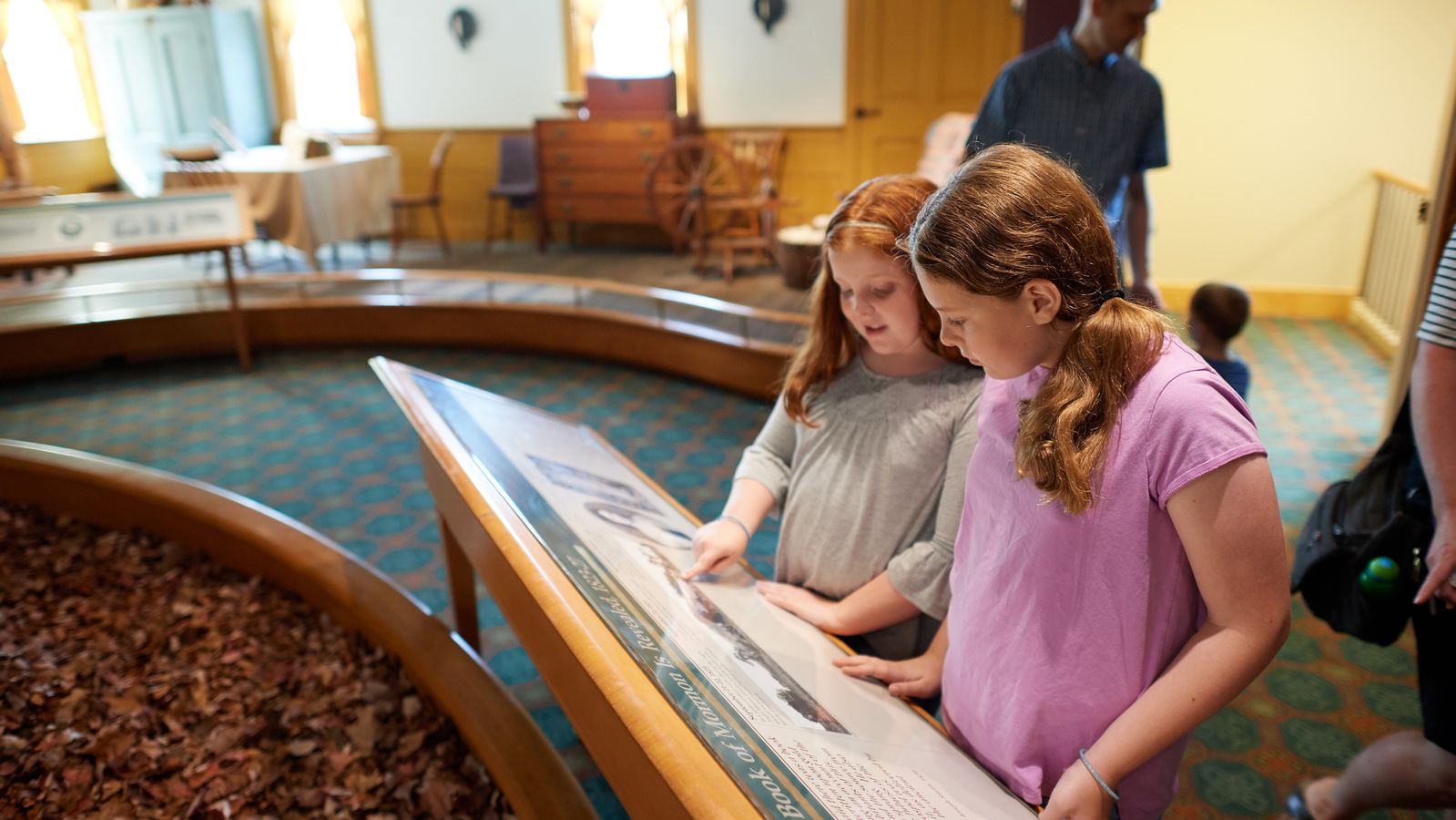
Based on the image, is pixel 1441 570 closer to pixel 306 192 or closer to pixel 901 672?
pixel 901 672

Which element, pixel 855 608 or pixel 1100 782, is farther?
pixel 855 608

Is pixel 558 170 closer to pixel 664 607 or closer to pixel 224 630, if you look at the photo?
pixel 224 630

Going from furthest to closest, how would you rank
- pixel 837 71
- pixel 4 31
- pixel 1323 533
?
pixel 4 31
pixel 837 71
pixel 1323 533

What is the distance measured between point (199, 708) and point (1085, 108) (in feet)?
8.26

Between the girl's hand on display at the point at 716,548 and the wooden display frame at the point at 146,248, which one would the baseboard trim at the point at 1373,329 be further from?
the wooden display frame at the point at 146,248

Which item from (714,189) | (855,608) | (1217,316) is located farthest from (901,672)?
(714,189)

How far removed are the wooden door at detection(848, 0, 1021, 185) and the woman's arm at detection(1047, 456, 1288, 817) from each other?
695 cm

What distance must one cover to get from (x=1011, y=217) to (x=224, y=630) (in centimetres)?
210

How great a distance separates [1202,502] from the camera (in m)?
0.77

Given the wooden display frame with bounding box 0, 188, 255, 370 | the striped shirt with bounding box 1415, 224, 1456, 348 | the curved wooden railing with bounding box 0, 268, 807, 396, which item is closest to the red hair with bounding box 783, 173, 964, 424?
the striped shirt with bounding box 1415, 224, 1456, 348

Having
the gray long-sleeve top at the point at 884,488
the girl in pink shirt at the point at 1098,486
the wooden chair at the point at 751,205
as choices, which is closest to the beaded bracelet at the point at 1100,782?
the girl in pink shirt at the point at 1098,486

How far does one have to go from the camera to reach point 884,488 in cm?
130

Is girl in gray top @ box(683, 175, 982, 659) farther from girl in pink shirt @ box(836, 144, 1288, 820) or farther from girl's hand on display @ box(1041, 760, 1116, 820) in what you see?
girl's hand on display @ box(1041, 760, 1116, 820)

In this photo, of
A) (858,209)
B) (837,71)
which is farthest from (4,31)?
(858,209)
